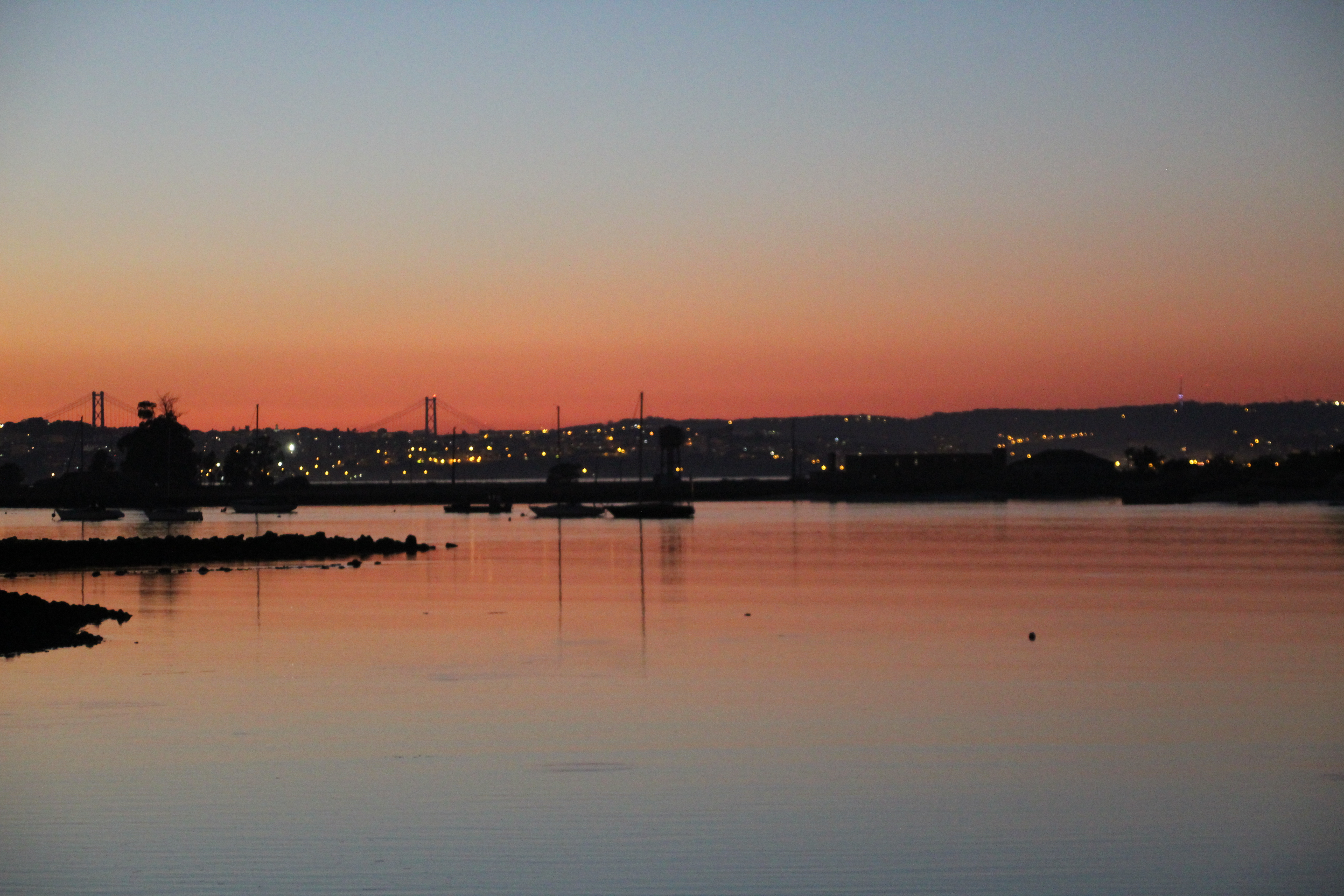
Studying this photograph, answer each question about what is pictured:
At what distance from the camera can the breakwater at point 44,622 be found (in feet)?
63.8

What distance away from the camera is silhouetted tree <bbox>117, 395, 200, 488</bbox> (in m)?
104

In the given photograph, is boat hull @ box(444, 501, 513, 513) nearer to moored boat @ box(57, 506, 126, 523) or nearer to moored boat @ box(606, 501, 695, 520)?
moored boat @ box(606, 501, 695, 520)

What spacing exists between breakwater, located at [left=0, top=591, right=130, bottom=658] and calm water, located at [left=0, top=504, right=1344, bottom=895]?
54 cm

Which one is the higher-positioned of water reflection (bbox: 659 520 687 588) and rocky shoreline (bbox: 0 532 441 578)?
rocky shoreline (bbox: 0 532 441 578)

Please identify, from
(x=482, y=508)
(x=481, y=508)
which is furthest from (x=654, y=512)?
(x=482, y=508)

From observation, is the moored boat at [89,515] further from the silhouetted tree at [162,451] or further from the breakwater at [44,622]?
the breakwater at [44,622]

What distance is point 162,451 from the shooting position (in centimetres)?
10362

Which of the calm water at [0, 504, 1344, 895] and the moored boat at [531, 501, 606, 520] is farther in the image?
the moored boat at [531, 501, 606, 520]

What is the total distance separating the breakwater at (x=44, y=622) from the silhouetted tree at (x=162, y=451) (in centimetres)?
7940

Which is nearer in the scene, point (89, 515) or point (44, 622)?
point (44, 622)

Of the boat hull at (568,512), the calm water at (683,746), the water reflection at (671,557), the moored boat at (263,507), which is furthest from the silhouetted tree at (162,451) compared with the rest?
the calm water at (683,746)

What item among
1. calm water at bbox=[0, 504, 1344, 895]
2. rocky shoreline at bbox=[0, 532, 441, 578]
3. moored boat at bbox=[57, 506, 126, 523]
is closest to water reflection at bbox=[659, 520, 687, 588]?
calm water at bbox=[0, 504, 1344, 895]

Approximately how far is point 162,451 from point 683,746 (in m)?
97.9

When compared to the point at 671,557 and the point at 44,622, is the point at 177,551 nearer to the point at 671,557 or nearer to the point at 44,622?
the point at 671,557
